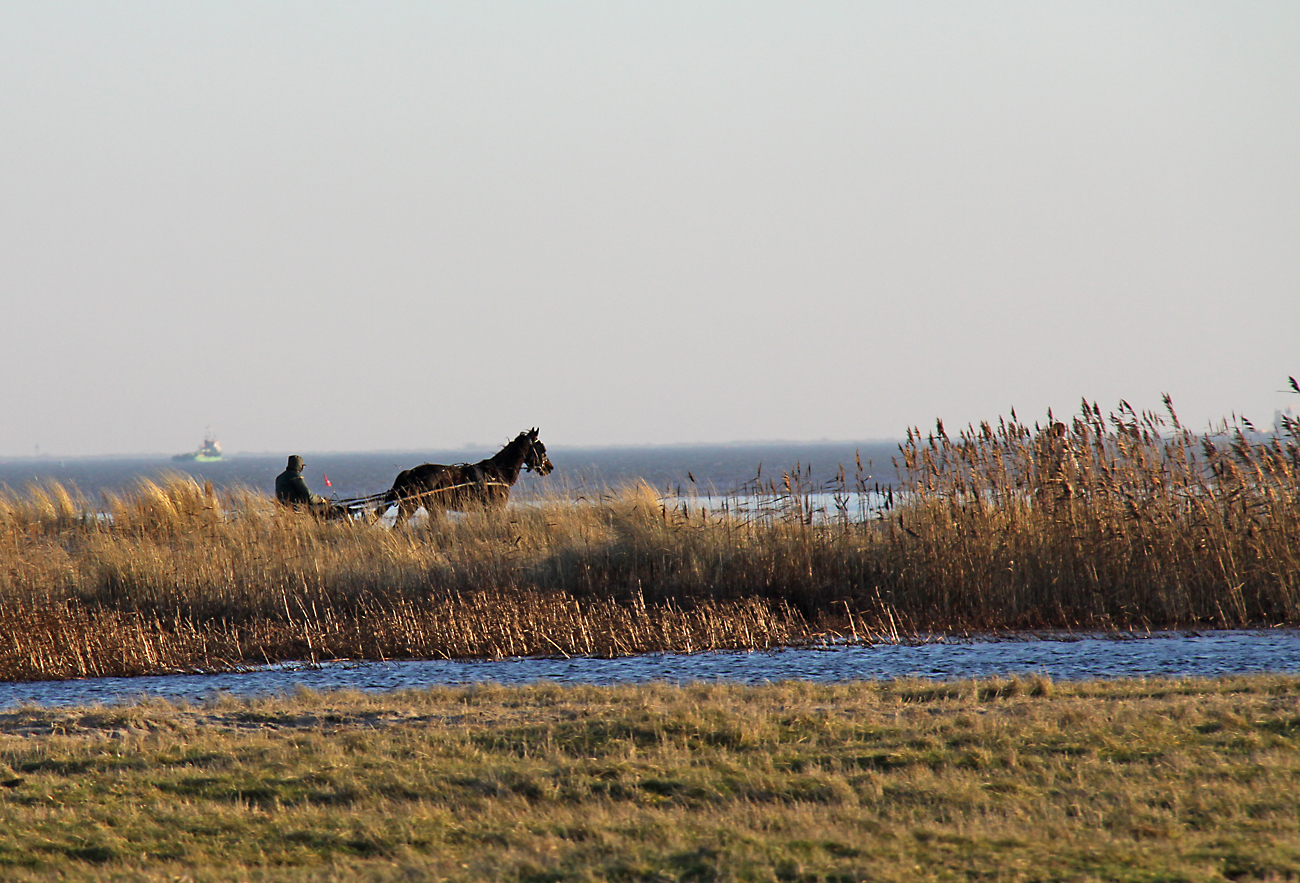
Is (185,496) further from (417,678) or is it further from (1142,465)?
(1142,465)

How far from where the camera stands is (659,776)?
6.05 metres

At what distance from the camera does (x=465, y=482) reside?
18500 millimetres

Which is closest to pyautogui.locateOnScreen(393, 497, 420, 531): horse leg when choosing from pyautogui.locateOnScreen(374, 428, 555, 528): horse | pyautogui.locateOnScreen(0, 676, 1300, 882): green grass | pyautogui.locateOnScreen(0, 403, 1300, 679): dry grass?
pyautogui.locateOnScreen(374, 428, 555, 528): horse

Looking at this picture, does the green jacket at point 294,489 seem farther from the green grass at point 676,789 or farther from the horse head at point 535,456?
the green grass at point 676,789

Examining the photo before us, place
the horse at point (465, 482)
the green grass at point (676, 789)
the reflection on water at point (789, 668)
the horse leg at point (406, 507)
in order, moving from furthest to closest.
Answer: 1. the horse at point (465, 482)
2. the horse leg at point (406, 507)
3. the reflection on water at point (789, 668)
4. the green grass at point (676, 789)

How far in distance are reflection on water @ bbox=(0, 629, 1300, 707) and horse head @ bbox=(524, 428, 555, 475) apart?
7.77 meters

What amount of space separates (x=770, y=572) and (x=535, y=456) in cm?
664

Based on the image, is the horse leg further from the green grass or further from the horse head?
the green grass

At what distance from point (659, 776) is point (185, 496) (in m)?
15.9

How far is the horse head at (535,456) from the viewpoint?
19031 millimetres

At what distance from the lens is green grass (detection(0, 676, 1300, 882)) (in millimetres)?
4734

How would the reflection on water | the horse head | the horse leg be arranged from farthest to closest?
the horse head < the horse leg < the reflection on water

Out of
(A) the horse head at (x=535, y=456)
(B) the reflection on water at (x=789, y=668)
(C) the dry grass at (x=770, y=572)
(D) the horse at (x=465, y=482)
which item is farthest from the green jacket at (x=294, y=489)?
(B) the reflection on water at (x=789, y=668)

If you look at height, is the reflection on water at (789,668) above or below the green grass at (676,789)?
below
